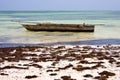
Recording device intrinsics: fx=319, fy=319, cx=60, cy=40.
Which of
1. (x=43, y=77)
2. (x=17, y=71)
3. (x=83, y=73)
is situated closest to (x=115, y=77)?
(x=83, y=73)

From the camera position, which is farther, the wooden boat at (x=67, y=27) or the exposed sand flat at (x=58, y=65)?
the wooden boat at (x=67, y=27)

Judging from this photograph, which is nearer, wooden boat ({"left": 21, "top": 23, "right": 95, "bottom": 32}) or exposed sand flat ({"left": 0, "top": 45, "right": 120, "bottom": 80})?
exposed sand flat ({"left": 0, "top": 45, "right": 120, "bottom": 80})

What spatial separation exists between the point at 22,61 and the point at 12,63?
699 mm

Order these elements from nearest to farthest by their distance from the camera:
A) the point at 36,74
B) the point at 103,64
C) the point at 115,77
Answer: the point at 115,77 → the point at 36,74 → the point at 103,64

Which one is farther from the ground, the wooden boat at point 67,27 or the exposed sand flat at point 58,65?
the wooden boat at point 67,27

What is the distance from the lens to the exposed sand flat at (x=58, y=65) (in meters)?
11.6

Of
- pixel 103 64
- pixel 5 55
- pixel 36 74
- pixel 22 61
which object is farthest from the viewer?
pixel 5 55

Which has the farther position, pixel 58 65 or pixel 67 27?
pixel 67 27

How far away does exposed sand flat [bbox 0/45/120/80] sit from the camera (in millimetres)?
11594

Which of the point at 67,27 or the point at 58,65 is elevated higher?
the point at 67,27

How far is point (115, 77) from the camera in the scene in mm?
11258

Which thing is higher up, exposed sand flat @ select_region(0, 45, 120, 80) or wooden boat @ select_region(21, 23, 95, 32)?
wooden boat @ select_region(21, 23, 95, 32)

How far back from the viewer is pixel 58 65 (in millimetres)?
13852

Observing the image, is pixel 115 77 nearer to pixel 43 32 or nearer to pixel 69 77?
pixel 69 77
